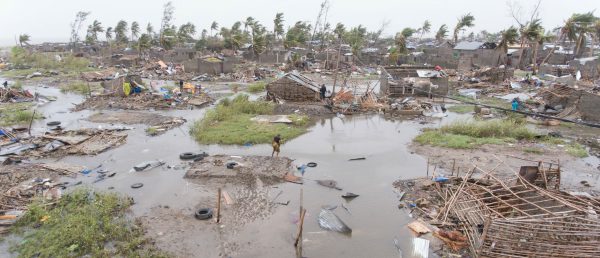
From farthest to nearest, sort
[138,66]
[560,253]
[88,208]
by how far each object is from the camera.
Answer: [138,66] < [88,208] < [560,253]

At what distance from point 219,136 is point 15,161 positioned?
6.82m

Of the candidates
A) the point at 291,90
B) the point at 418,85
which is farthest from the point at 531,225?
the point at 418,85

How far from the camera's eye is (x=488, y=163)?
39.8ft

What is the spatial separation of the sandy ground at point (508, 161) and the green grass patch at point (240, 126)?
545 centimetres

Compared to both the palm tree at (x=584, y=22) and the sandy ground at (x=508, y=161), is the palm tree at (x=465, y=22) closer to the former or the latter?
the palm tree at (x=584, y=22)

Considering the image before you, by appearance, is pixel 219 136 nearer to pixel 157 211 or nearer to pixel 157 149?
pixel 157 149

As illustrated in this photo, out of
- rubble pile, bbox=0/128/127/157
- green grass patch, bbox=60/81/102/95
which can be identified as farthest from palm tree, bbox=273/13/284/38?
rubble pile, bbox=0/128/127/157

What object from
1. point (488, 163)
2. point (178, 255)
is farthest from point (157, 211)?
point (488, 163)

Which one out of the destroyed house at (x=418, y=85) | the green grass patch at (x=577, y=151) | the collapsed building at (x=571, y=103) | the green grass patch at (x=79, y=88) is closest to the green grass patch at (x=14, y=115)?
the green grass patch at (x=79, y=88)

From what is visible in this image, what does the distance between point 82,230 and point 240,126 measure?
9183 mm

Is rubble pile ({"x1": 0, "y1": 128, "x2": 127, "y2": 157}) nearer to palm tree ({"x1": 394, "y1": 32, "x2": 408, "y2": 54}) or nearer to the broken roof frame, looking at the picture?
the broken roof frame

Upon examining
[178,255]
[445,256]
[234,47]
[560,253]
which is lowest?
[178,255]

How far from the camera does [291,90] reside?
72.8 feet

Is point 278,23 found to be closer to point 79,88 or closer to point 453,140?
point 79,88
